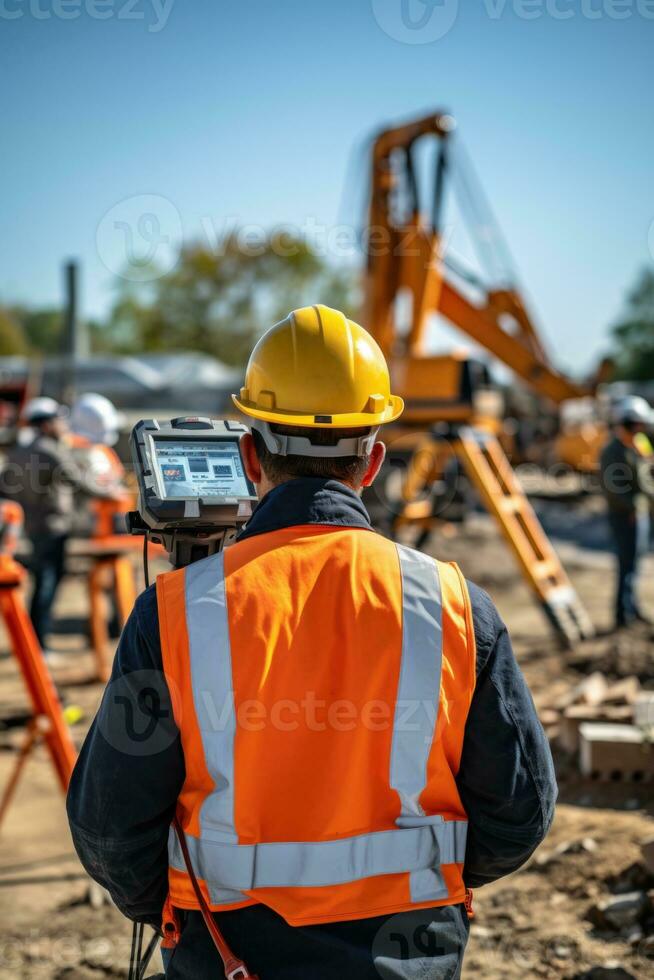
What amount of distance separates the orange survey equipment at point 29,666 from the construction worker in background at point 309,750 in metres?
2.34

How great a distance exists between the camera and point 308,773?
4.97 feet

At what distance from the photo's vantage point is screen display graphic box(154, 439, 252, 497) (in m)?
2.14

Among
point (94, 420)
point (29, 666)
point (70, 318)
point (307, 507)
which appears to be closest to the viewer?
point (307, 507)

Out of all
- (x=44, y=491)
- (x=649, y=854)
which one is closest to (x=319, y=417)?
(x=649, y=854)

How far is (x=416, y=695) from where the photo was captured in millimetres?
1522

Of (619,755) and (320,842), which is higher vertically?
(320,842)

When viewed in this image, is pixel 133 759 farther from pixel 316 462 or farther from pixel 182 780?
pixel 316 462

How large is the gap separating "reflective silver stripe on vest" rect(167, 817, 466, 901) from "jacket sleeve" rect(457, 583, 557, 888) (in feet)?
0.48

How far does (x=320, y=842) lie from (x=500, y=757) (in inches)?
13.8

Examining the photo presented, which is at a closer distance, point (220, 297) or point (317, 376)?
point (317, 376)

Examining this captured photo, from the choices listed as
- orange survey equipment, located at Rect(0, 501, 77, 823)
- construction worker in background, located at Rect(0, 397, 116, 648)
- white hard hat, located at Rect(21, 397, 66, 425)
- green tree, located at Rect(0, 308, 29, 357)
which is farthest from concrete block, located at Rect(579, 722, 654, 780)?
green tree, located at Rect(0, 308, 29, 357)

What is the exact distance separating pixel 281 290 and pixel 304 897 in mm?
49059

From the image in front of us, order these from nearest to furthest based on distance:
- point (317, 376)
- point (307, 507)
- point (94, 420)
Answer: point (307, 507), point (317, 376), point (94, 420)

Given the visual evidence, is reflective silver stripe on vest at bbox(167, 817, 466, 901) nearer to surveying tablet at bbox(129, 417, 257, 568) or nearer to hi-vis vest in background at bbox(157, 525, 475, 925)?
hi-vis vest in background at bbox(157, 525, 475, 925)
